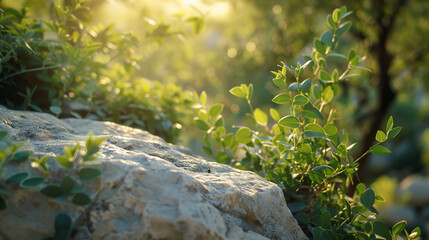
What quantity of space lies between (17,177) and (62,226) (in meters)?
0.16

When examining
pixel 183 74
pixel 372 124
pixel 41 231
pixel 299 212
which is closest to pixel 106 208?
pixel 41 231

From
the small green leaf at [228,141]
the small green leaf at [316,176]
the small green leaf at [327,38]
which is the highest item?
the small green leaf at [327,38]

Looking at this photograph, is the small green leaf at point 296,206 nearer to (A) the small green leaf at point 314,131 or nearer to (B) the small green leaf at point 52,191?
(A) the small green leaf at point 314,131

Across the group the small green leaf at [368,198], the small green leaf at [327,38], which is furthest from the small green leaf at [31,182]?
the small green leaf at [327,38]

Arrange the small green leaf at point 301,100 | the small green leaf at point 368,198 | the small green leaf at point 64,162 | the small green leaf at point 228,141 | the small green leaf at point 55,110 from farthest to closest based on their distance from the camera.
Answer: the small green leaf at point 228,141 < the small green leaf at point 55,110 < the small green leaf at point 368,198 < the small green leaf at point 301,100 < the small green leaf at point 64,162

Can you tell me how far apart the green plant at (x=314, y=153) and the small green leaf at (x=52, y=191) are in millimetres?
680

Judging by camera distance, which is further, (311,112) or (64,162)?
(311,112)

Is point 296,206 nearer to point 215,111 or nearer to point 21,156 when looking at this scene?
point 215,111

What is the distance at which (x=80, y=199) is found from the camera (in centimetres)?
91

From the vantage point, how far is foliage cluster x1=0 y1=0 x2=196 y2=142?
1597 millimetres

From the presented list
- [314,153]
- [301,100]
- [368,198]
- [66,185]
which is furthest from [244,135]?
[66,185]

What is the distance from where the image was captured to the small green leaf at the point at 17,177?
90cm

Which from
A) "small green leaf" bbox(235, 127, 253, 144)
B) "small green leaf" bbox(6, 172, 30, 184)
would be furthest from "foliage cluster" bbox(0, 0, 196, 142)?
"small green leaf" bbox(6, 172, 30, 184)

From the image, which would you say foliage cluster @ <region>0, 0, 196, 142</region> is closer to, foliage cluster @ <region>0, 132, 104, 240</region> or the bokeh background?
the bokeh background
